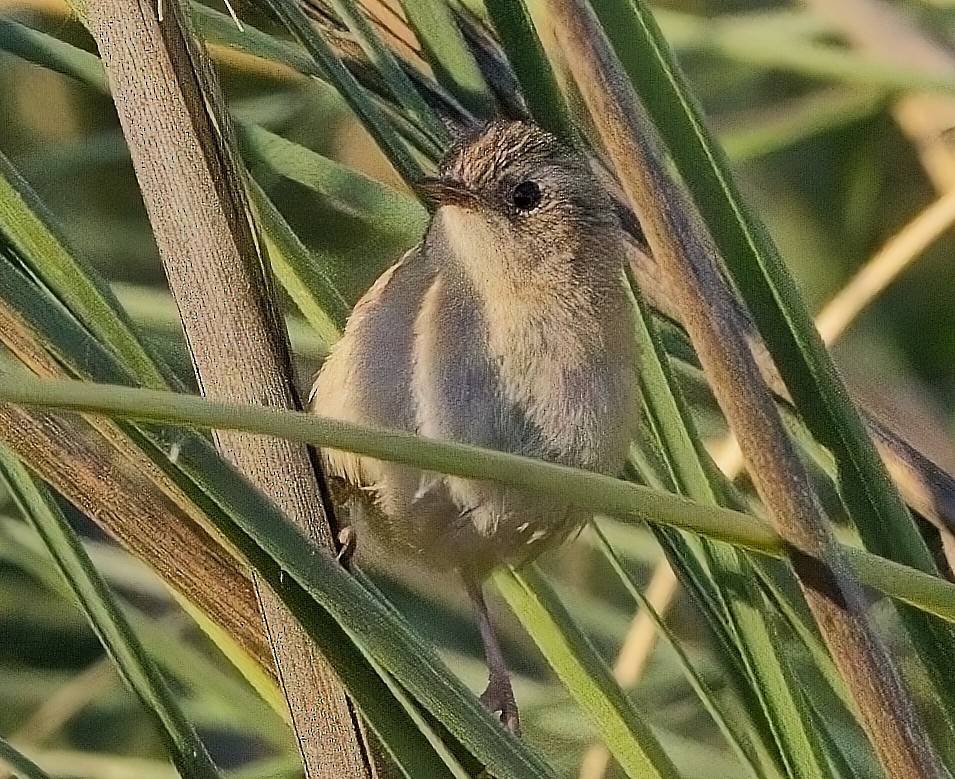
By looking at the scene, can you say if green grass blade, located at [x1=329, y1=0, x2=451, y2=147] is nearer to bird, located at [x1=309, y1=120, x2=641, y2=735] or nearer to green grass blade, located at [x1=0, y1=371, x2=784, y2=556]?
bird, located at [x1=309, y1=120, x2=641, y2=735]

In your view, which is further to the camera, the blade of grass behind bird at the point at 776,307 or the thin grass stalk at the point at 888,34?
the thin grass stalk at the point at 888,34

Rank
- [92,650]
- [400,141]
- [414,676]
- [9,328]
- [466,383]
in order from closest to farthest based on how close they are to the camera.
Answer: [414,676] → [9,328] → [400,141] → [466,383] → [92,650]

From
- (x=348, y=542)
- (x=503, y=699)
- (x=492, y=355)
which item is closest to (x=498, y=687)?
(x=503, y=699)

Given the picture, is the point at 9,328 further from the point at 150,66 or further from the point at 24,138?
the point at 24,138

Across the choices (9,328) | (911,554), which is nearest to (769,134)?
(911,554)

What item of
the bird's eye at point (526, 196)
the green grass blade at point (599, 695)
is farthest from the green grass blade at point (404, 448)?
the bird's eye at point (526, 196)

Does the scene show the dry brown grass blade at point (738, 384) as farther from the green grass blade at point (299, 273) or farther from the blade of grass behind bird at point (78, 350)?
the green grass blade at point (299, 273)

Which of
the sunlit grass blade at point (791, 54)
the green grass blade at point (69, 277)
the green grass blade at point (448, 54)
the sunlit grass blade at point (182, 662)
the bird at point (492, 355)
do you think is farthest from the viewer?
the sunlit grass blade at point (182, 662)

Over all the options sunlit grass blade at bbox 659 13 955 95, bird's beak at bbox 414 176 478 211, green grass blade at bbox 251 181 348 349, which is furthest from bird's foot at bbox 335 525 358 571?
sunlit grass blade at bbox 659 13 955 95
